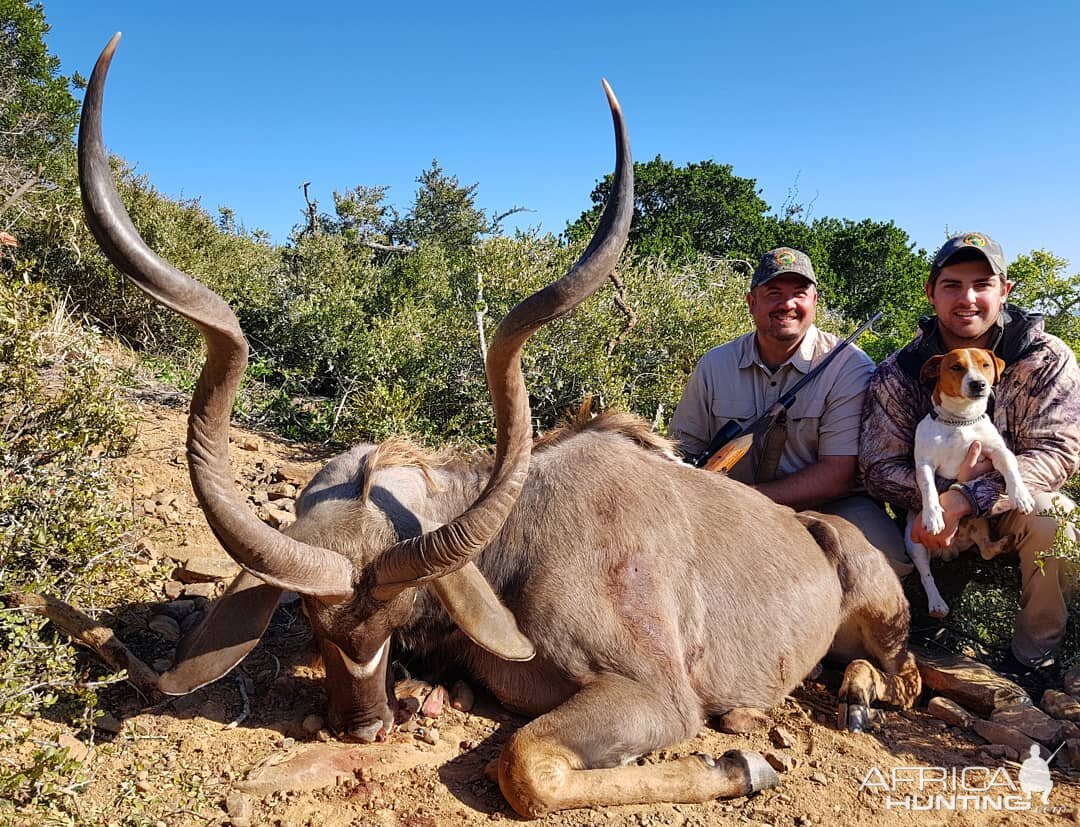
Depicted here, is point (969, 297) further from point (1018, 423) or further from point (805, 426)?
point (805, 426)

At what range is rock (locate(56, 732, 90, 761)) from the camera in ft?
10.7

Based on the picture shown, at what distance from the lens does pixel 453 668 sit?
4117 millimetres

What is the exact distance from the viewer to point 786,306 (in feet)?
18.6

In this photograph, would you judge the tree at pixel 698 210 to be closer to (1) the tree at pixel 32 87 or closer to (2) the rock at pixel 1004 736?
(1) the tree at pixel 32 87

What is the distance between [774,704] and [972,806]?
3.28ft

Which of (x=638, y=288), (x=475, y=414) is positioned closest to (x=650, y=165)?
(x=638, y=288)

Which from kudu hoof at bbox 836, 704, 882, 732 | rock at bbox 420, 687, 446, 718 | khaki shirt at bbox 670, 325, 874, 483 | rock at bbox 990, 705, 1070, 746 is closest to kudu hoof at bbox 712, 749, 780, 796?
kudu hoof at bbox 836, 704, 882, 732

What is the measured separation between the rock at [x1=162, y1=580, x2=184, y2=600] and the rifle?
3.31m

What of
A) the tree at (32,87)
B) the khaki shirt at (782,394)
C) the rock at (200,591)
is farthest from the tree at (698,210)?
the rock at (200,591)

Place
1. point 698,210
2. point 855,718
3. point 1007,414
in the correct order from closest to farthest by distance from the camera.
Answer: point 855,718 < point 1007,414 < point 698,210

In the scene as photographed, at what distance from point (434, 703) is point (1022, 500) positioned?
349 cm

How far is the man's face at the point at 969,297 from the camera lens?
16.0 ft

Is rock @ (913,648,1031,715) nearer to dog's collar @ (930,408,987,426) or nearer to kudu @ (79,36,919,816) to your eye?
kudu @ (79,36,919,816)

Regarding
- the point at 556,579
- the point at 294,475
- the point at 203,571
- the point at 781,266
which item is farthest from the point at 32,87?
the point at 556,579
